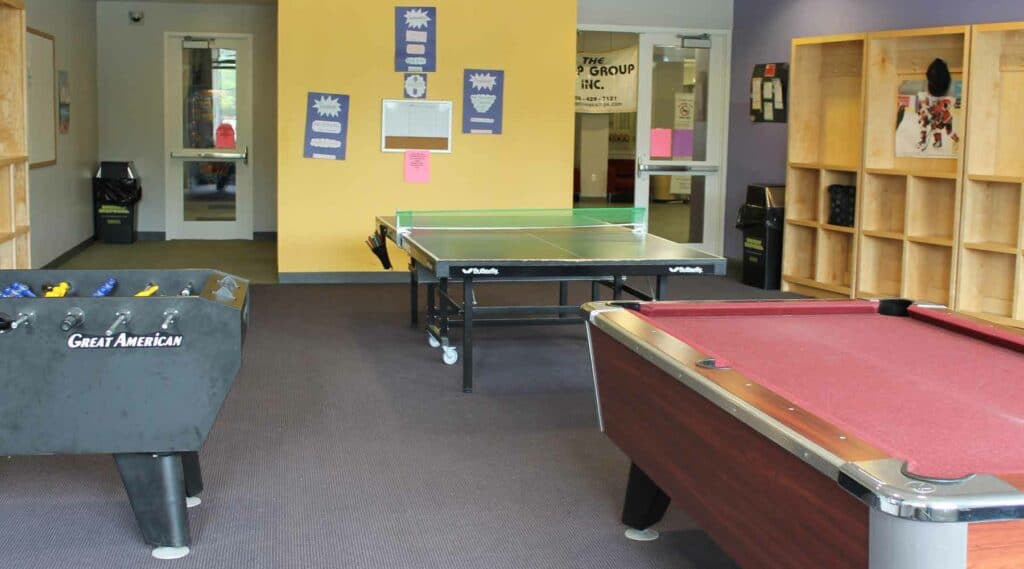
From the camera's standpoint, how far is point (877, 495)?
1.80m

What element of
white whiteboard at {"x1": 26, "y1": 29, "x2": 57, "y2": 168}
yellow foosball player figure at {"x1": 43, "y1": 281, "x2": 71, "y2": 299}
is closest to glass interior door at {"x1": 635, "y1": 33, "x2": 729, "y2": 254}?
white whiteboard at {"x1": 26, "y1": 29, "x2": 57, "y2": 168}

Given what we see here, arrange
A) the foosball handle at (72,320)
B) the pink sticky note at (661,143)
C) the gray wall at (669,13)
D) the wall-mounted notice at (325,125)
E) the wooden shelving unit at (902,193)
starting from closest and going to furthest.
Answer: the foosball handle at (72,320), the wooden shelving unit at (902,193), the wall-mounted notice at (325,125), the gray wall at (669,13), the pink sticky note at (661,143)

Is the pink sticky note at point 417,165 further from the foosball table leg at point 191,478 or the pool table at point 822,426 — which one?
the pool table at point 822,426

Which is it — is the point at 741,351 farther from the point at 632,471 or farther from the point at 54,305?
the point at 54,305

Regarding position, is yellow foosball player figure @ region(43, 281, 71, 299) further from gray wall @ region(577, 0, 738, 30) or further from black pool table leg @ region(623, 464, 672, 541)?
gray wall @ region(577, 0, 738, 30)

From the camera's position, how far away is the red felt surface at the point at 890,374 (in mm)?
2133

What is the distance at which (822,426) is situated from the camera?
2.15 m

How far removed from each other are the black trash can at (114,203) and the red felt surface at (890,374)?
30.1ft

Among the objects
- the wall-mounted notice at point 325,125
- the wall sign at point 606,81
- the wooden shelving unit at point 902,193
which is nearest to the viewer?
the wooden shelving unit at point 902,193

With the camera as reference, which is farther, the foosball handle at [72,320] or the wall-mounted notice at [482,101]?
the wall-mounted notice at [482,101]

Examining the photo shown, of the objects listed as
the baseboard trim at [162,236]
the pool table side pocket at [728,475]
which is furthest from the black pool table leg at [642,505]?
the baseboard trim at [162,236]

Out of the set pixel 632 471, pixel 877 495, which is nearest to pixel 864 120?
pixel 632 471

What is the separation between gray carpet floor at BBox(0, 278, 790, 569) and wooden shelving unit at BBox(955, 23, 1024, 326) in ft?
8.65

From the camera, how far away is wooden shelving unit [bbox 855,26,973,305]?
7.45 m
